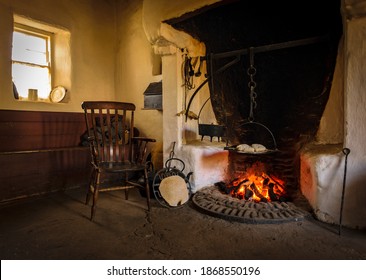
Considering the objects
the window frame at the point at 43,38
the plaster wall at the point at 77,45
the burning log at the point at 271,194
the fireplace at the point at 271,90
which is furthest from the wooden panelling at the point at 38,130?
the burning log at the point at 271,194

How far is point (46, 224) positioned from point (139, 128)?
2.34 metres

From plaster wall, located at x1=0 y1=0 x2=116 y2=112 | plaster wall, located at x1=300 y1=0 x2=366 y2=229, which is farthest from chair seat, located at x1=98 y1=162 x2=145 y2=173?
plaster wall, located at x1=0 y1=0 x2=116 y2=112

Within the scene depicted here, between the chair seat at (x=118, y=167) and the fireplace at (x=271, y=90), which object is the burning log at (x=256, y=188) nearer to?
the fireplace at (x=271, y=90)

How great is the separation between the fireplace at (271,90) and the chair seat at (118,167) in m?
0.74

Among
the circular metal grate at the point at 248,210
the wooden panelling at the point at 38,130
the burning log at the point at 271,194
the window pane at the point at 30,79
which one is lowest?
the circular metal grate at the point at 248,210

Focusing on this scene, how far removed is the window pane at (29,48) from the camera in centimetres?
390

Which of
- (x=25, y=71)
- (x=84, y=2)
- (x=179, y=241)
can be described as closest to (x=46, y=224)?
(x=179, y=241)

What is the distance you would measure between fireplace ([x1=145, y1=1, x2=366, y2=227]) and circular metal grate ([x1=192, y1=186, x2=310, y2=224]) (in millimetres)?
221

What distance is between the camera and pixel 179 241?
194 centimetres

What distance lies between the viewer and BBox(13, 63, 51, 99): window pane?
3920 millimetres

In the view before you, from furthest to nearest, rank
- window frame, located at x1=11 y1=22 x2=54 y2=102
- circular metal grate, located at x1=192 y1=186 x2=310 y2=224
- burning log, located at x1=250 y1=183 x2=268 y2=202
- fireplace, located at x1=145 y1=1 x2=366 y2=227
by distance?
window frame, located at x1=11 y1=22 x2=54 y2=102 → burning log, located at x1=250 y1=183 x2=268 y2=202 → fireplace, located at x1=145 y1=1 x2=366 y2=227 → circular metal grate, located at x1=192 y1=186 x2=310 y2=224

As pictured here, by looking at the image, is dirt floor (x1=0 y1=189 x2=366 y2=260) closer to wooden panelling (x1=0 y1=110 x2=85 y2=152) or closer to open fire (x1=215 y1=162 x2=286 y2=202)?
open fire (x1=215 y1=162 x2=286 y2=202)

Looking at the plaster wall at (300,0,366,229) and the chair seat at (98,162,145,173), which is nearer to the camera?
the plaster wall at (300,0,366,229)
